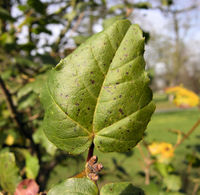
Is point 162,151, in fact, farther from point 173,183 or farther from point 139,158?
point 139,158

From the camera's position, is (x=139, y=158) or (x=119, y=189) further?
(x=139, y=158)

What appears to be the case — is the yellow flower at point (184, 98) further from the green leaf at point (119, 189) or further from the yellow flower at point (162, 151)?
the green leaf at point (119, 189)

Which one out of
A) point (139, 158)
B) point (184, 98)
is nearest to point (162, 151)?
point (184, 98)

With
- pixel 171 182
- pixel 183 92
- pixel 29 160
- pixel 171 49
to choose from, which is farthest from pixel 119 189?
pixel 171 49

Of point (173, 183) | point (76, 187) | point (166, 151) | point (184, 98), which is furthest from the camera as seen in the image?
point (166, 151)

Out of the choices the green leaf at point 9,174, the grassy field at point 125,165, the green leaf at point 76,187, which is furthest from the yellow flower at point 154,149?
the green leaf at point 76,187

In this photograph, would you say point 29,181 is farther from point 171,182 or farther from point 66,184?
point 171,182
